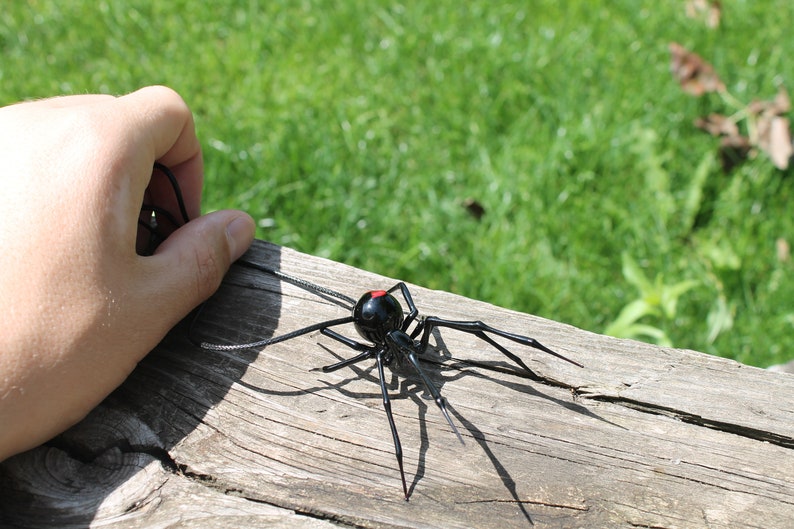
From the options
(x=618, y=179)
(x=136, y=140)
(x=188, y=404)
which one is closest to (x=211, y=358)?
(x=188, y=404)

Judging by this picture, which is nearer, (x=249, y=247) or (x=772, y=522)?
(x=772, y=522)

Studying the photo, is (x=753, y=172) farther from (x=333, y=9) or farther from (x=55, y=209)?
(x=55, y=209)

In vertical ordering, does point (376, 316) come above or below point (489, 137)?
above

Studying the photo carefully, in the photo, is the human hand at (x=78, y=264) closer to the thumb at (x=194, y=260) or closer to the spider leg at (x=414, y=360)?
the thumb at (x=194, y=260)

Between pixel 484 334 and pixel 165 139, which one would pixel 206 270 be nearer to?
pixel 165 139

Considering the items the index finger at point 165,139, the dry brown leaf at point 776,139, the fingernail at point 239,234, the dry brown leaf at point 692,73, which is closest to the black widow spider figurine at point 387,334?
the fingernail at point 239,234

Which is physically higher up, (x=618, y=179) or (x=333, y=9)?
(x=333, y=9)

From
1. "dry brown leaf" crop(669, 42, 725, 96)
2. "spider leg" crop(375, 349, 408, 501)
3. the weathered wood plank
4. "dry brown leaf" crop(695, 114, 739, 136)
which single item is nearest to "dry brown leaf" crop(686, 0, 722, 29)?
"dry brown leaf" crop(669, 42, 725, 96)

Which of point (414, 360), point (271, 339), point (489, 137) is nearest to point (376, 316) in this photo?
point (414, 360)
